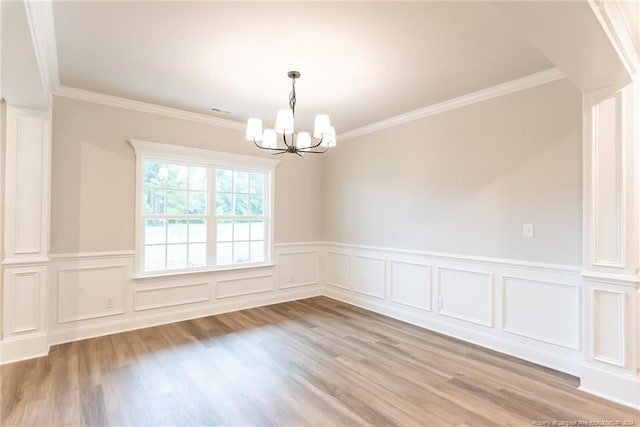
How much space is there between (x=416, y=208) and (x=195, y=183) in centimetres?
285

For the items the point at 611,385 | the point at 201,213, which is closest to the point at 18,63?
the point at 201,213

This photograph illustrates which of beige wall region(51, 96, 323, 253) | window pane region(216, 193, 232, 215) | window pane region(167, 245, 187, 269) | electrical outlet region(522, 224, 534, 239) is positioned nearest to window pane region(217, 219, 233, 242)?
window pane region(216, 193, 232, 215)

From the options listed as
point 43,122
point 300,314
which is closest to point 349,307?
point 300,314

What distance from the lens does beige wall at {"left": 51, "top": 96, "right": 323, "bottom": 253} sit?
328 cm

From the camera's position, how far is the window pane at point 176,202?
3973 mm

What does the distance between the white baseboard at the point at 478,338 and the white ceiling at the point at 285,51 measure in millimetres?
2516

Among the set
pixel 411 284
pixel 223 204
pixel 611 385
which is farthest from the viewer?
pixel 223 204

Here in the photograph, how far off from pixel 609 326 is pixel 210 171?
4294mm

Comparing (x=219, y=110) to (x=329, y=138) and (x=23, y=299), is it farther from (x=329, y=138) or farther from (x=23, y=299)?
(x=23, y=299)

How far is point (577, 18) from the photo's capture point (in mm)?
1521

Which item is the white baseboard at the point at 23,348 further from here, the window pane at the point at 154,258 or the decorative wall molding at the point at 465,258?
the decorative wall molding at the point at 465,258

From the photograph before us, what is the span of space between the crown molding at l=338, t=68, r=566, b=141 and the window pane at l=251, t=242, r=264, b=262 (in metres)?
2.18

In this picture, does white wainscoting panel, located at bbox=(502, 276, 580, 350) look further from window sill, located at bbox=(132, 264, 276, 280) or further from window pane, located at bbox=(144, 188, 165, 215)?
window pane, located at bbox=(144, 188, 165, 215)

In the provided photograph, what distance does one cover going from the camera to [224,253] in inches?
173
